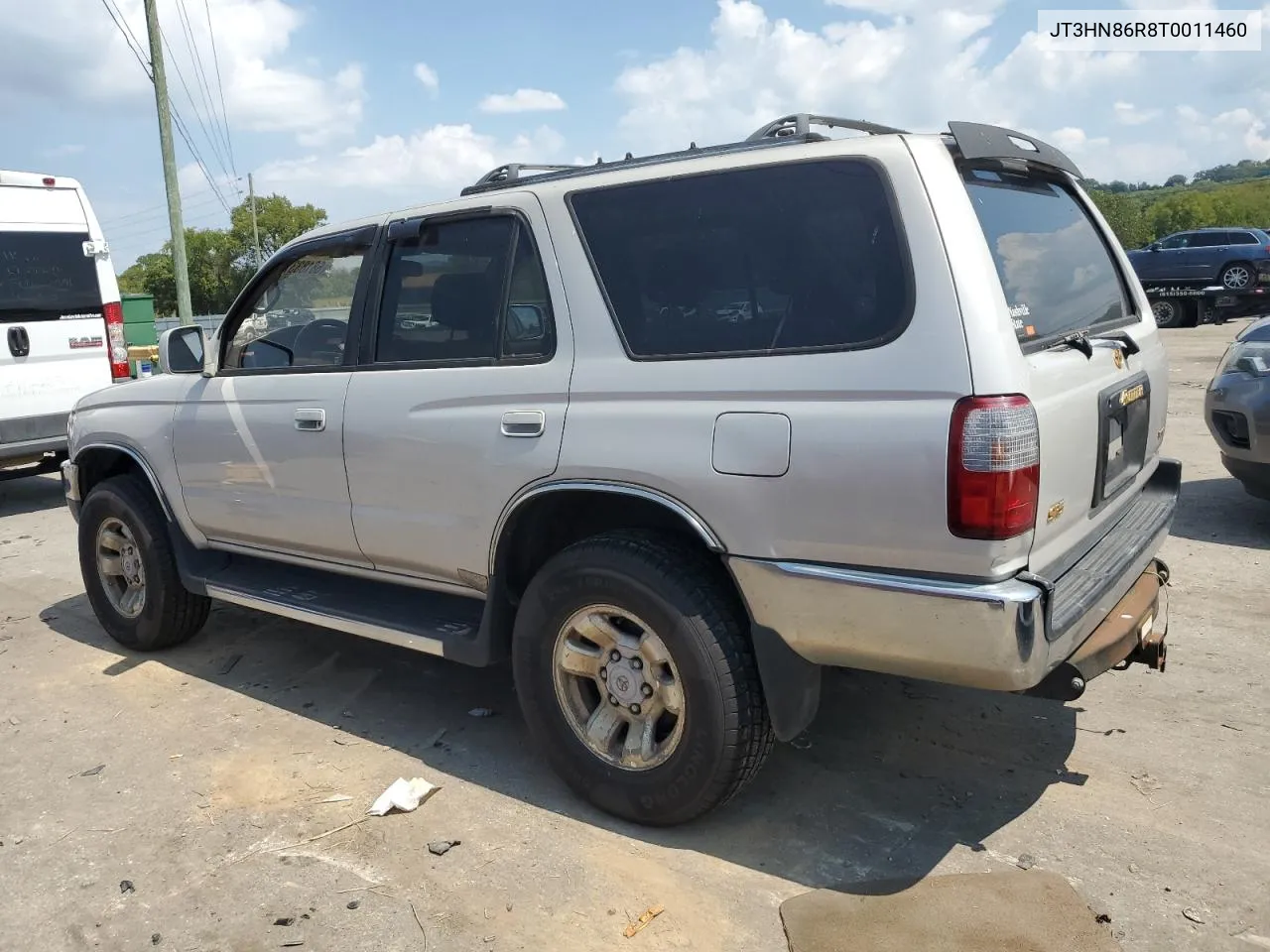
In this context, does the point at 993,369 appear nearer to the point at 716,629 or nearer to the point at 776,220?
the point at 776,220

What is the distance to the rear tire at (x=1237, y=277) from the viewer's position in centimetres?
2047

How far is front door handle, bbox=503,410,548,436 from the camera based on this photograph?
10.7 ft

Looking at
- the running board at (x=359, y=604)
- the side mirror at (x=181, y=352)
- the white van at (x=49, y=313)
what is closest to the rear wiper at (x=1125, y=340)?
the running board at (x=359, y=604)

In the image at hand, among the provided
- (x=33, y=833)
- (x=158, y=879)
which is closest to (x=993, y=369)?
(x=158, y=879)

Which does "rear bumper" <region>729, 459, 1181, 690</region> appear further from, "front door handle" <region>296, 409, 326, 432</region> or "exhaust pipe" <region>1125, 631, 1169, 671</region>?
"front door handle" <region>296, 409, 326, 432</region>

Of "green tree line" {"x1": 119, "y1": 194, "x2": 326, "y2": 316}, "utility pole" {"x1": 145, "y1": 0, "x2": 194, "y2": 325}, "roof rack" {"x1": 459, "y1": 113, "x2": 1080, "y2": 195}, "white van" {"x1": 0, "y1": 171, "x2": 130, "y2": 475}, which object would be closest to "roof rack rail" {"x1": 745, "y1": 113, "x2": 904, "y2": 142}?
"roof rack" {"x1": 459, "y1": 113, "x2": 1080, "y2": 195}

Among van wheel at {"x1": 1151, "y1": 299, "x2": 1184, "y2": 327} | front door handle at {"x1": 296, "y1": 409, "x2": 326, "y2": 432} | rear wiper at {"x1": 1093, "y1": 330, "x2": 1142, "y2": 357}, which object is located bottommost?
van wheel at {"x1": 1151, "y1": 299, "x2": 1184, "y2": 327}

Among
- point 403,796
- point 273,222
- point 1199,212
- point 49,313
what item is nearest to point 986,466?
point 403,796

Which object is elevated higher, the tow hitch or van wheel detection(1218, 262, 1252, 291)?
van wheel detection(1218, 262, 1252, 291)

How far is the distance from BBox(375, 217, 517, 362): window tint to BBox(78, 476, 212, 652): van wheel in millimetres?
1785

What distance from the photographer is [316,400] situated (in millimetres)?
3965

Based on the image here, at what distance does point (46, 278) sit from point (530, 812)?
7.64 m

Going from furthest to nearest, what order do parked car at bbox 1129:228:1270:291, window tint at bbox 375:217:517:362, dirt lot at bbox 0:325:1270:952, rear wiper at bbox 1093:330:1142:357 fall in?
parked car at bbox 1129:228:1270:291 < window tint at bbox 375:217:517:362 < rear wiper at bbox 1093:330:1142:357 < dirt lot at bbox 0:325:1270:952

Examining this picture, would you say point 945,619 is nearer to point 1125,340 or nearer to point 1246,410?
point 1125,340
